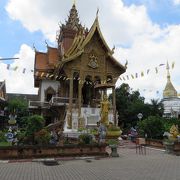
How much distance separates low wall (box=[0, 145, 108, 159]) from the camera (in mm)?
13727

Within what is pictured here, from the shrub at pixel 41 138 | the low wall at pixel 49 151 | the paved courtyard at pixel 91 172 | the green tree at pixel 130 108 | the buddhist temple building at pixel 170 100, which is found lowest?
the paved courtyard at pixel 91 172

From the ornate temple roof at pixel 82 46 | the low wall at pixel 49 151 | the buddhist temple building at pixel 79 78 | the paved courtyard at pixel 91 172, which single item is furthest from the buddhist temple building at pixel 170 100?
the paved courtyard at pixel 91 172

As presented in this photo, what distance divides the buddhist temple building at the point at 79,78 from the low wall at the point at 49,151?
1124cm

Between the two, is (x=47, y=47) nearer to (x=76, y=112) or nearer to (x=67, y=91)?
(x=67, y=91)

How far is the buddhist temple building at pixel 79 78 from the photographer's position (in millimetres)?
27953

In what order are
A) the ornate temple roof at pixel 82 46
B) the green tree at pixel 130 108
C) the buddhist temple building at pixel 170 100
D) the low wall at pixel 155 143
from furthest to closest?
the buddhist temple building at pixel 170 100 < the green tree at pixel 130 108 < the ornate temple roof at pixel 82 46 < the low wall at pixel 155 143

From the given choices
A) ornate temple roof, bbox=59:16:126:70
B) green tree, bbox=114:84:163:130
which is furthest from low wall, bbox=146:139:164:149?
green tree, bbox=114:84:163:130

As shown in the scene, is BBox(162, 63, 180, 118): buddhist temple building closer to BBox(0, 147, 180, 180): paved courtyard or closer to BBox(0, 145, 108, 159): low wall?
BBox(0, 145, 108, 159): low wall

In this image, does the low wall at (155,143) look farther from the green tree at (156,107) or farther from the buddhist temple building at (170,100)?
the buddhist temple building at (170,100)

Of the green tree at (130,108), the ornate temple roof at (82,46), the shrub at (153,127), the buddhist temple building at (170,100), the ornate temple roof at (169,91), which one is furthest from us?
the ornate temple roof at (169,91)

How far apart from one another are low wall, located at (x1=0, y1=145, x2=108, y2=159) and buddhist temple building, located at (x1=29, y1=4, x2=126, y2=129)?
1124cm

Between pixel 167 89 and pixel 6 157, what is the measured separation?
56536mm

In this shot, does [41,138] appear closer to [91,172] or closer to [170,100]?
[91,172]

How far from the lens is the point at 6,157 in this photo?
1360 cm
